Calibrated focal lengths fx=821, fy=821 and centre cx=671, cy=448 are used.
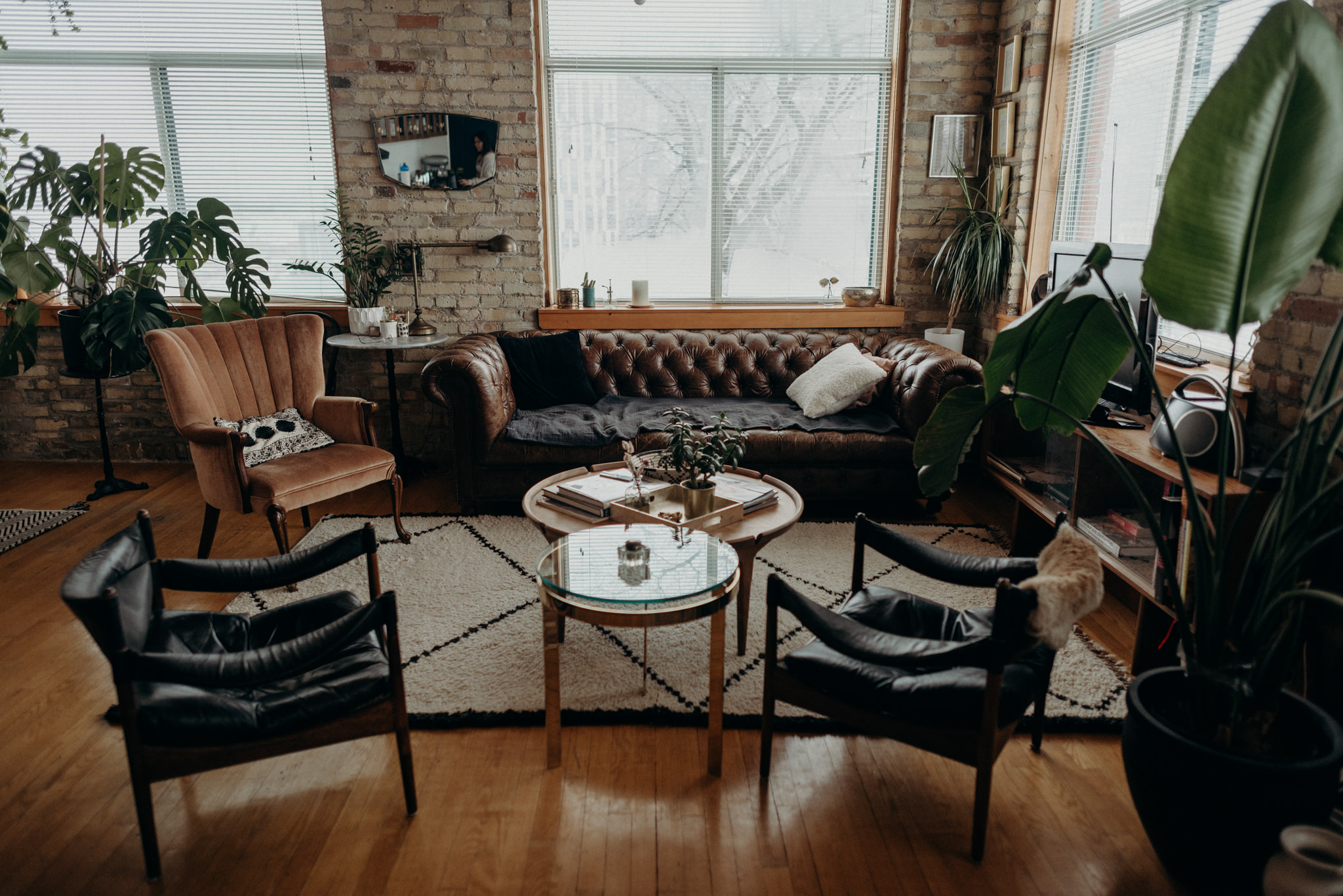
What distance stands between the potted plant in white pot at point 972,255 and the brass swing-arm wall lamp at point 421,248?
2.51m

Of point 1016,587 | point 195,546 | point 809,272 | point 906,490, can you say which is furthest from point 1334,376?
point 195,546

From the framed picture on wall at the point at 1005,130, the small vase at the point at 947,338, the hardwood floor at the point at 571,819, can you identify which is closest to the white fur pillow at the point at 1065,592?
the hardwood floor at the point at 571,819

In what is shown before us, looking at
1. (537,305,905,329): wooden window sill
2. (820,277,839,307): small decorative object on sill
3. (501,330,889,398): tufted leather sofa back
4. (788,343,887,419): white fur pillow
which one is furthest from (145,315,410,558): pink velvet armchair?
(820,277,839,307): small decorative object on sill

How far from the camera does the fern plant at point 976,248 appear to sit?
456cm

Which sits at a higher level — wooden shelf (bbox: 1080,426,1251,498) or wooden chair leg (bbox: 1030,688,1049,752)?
wooden shelf (bbox: 1080,426,1251,498)

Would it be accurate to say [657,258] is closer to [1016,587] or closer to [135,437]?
[135,437]

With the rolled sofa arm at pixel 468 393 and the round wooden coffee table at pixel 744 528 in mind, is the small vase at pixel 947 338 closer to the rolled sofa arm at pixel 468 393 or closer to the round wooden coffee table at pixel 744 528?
the round wooden coffee table at pixel 744 528

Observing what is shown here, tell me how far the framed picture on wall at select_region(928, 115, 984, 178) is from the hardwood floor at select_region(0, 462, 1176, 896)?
11.6 feet

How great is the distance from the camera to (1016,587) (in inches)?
67.8

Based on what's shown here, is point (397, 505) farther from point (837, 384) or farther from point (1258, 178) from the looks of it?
point (1258, 178)

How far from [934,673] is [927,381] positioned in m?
2.22

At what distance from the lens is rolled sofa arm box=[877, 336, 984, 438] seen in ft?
13.0

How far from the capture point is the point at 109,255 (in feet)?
14.8

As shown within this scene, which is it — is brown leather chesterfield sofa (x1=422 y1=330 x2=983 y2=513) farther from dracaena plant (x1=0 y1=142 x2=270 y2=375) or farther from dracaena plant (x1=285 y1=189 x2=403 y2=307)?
dracaena plant (x1=0 y1=142 x2=270 y2=375)
